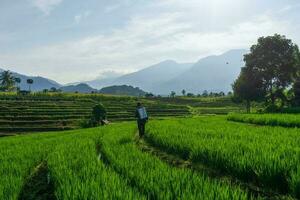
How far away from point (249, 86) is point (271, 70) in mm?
4656

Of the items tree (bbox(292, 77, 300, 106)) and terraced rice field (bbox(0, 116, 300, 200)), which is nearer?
terraced rice field (bbox(0, 116, 300, 200))

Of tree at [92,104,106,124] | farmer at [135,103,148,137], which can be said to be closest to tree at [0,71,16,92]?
tree at [92,104,106,124]

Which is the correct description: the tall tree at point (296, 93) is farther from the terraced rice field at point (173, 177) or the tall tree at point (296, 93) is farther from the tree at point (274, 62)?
the terraced rice field at point (173, 177)

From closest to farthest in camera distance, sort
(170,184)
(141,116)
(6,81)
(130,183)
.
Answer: (170,184)
(130,183)
(141,116)
(6,81)

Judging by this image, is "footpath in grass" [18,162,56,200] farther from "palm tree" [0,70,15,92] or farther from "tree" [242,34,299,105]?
"palm tree" [0,70,15,92]

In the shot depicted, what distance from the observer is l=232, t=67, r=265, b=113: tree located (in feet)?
239

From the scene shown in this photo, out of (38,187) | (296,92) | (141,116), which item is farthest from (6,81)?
(38,187)

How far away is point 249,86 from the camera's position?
73.8 m

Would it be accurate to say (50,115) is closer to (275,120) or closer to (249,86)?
(249,86)

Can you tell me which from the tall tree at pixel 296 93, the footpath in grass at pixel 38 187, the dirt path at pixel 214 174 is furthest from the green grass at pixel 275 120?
the tall tree at pixel 296 93

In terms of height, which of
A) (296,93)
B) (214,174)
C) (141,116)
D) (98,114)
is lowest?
(98,114)

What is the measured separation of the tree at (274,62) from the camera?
71.4m

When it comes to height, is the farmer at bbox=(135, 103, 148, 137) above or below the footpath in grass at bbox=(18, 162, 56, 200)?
above

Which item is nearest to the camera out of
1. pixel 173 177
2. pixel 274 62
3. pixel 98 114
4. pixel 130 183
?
pixel 173 177
